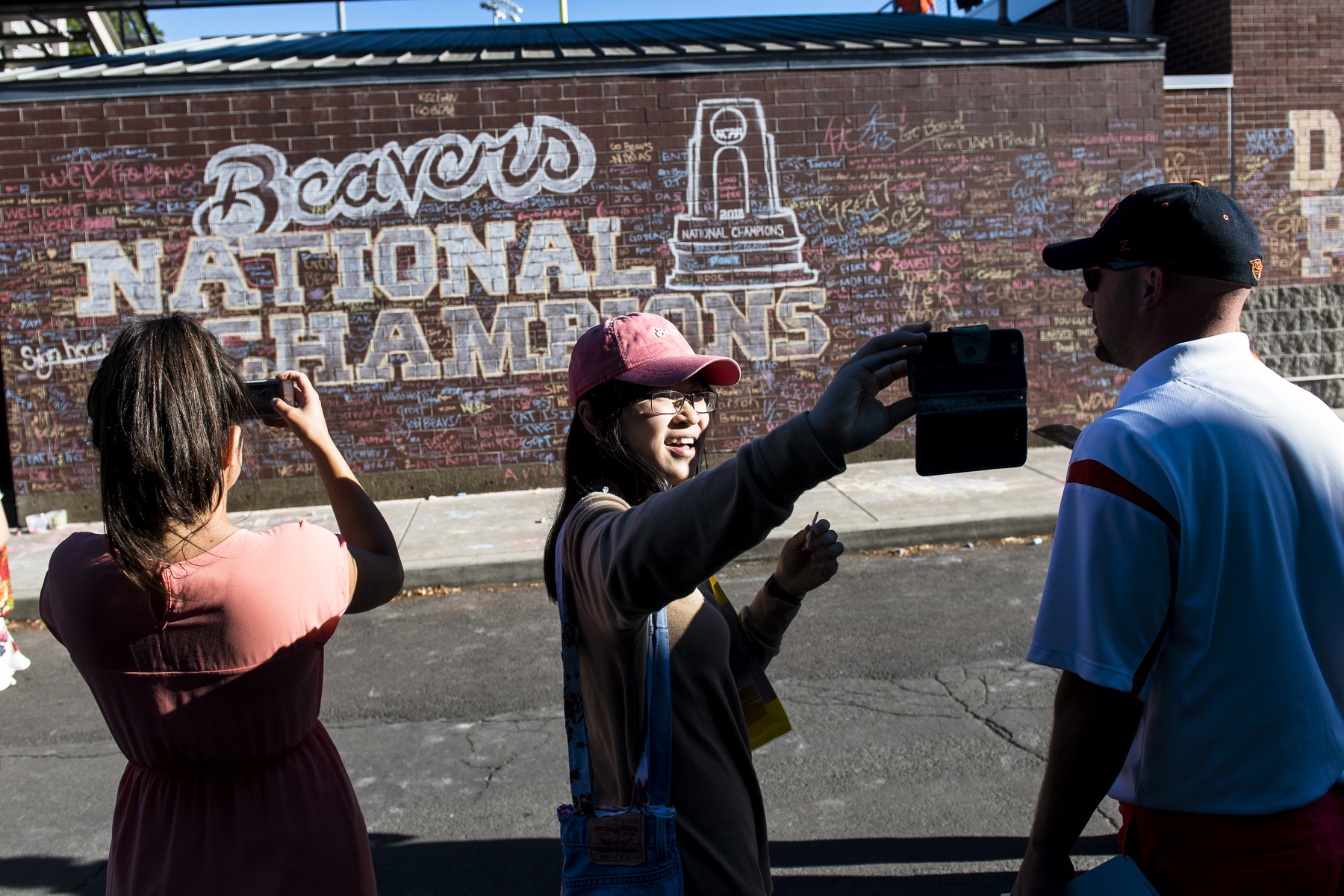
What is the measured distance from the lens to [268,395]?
2010 mm

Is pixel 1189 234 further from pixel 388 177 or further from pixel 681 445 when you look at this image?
pixel 388 177

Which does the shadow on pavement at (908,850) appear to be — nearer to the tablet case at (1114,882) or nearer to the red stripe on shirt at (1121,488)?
the tablet case at (1114,882)

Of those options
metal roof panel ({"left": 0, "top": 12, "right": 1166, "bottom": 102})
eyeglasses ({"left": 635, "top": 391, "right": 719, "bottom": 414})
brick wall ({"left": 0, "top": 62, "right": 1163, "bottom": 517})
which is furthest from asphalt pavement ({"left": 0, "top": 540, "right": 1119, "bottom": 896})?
metal roof panel ({"left": 0, "top": 12, "right": 1166, "bottom": 102})

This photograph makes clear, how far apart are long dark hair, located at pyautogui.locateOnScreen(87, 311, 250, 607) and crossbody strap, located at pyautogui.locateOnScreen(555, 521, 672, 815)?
67cm

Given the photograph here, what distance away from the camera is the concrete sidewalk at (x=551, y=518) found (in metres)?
7.18

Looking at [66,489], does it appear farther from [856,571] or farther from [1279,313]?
[1279,313]

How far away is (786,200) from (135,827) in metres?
8.78

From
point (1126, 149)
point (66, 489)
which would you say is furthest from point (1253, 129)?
point (66, 489)

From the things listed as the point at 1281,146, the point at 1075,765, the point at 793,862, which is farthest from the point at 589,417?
the point at 1281,146

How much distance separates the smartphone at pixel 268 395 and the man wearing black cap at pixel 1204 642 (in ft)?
4.95

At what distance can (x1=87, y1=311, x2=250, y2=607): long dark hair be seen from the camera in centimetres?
168

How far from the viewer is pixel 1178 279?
1818 millimetres

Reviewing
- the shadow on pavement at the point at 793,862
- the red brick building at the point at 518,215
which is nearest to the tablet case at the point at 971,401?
the shadow on pavement at the point at 793,862

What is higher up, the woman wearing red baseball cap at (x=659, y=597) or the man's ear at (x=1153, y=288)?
the man's ear at (x=1153, y=288)
